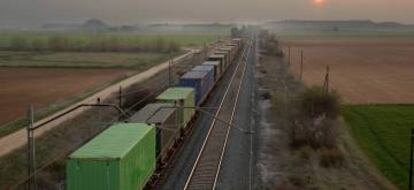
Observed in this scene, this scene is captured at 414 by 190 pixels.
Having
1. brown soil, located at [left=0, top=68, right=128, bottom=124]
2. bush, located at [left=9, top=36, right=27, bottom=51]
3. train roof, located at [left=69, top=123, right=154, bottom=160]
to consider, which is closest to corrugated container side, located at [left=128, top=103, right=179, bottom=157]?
train roof, located at [left=69, top=123, right=154, bottom=160]

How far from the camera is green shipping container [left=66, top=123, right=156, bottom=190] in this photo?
20094 millimetres

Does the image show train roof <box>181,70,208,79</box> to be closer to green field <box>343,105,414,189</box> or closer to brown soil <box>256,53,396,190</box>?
brown soil <box>256,53,396,190</box>

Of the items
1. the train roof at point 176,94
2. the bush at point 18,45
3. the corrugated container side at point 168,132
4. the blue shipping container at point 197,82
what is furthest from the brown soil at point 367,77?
the bush at point 18,45

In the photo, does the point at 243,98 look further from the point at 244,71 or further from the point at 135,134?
the point at 135,134

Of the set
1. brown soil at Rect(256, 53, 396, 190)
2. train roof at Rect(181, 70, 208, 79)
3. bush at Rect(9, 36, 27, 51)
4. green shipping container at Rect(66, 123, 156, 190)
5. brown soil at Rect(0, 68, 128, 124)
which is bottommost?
brown soil at Rect(256, 53, 396, 190)

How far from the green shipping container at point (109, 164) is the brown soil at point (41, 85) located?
27343 mm

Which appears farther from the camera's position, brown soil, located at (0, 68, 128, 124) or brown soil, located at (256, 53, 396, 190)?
brown soil, located at (0, 68, 128, 124)

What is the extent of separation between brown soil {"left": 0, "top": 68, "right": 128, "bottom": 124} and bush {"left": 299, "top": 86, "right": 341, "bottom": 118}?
24458 millimetres

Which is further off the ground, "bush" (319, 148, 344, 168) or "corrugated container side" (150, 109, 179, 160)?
"corrugated container side" (150, 109, 179, 160)

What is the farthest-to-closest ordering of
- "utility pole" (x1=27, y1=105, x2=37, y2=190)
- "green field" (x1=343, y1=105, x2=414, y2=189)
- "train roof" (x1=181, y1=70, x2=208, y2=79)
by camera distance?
"train roof" (x1=181, y1=70, x2=208, y2=79) → "green field" (x1=343, y1=105, x2=414, y2=189) → "utility pole" (x1=27, y1=105, x2=37, y2=190)

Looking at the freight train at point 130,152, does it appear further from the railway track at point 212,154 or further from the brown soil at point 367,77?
the brown soil at point 367,77

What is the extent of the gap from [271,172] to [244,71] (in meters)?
57.3

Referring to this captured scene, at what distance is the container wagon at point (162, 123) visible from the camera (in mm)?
28891

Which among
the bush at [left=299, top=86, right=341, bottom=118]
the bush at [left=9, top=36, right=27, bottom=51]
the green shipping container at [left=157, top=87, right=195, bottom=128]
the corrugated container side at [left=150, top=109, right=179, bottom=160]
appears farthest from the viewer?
the bush at [left=9, top=36, right=27, bottom=51]
